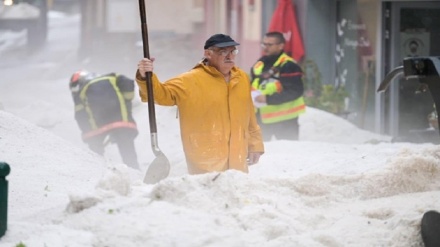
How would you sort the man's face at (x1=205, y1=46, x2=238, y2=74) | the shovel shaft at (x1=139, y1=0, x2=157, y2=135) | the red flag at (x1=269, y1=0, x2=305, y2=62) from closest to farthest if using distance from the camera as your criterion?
the shovel shaft at (x1=139, y1=0, x2=157, y2=135)
the man's face at (x1=205, y1=46, x2=238, y2=74)
the red flag at (x1=269, y1=0, x2=305, y2=62)

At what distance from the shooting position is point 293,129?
13891 mm

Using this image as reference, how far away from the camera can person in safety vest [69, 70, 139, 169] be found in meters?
13.0

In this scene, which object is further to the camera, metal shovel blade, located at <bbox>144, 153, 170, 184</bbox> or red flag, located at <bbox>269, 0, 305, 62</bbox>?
red flag, located at <bbox>269, 0, 305, 62</bbox>

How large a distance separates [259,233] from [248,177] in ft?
2.98

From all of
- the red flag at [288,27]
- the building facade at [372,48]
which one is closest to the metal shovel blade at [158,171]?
the building facade at [372,48]

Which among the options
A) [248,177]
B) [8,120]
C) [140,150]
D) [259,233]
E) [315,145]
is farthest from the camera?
[140,150]

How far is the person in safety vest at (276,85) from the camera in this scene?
44.0 feet

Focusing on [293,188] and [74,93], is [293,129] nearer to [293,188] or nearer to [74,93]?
[74,93]

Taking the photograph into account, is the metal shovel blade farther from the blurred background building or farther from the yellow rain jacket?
the blurred background building

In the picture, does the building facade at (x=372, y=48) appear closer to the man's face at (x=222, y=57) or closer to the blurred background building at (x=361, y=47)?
the blurred background building at (x=361, y=47)

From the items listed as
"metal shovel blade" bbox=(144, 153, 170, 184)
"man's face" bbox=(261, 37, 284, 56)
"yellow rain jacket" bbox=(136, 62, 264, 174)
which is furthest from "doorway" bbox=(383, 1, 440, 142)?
"metal shovel blade" bbox=(144, 153, 170, 184)

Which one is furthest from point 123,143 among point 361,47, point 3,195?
point 3,195

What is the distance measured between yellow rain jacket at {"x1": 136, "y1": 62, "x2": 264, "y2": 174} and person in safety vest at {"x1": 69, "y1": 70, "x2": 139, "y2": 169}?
4590 mm

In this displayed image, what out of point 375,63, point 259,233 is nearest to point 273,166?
point 259,233
